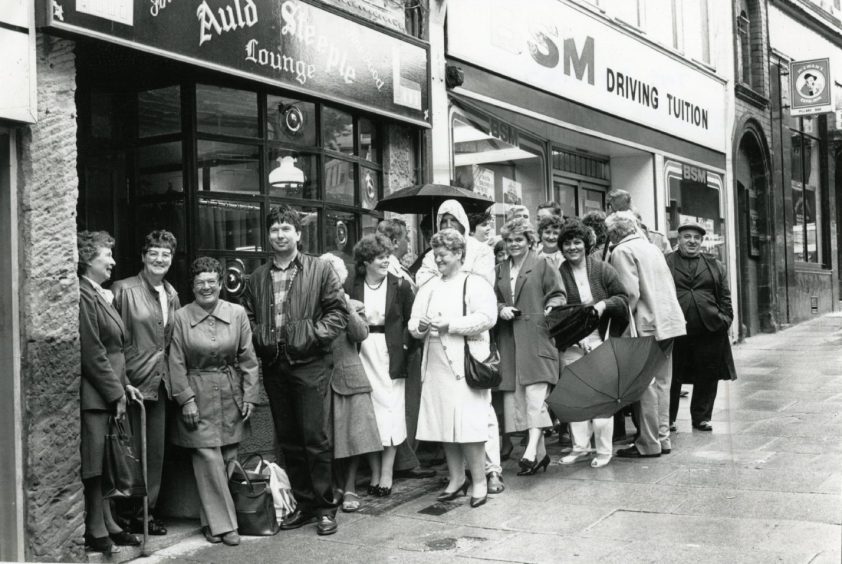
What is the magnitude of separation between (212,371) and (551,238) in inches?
124

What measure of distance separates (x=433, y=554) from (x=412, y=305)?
200 cm

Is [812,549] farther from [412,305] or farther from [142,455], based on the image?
[142,455]

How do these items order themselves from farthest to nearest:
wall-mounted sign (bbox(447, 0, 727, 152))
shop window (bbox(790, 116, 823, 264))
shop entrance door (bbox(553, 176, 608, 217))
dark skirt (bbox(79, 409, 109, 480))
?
shop window (bbox(790, 116, 823, 264))
shop entrance door (bbox(553, 176, 608, 217))
wall-mounted sign (bbox(447, 0, 727, 152))
dark skirt (bbox(79, 409, 109, 480))

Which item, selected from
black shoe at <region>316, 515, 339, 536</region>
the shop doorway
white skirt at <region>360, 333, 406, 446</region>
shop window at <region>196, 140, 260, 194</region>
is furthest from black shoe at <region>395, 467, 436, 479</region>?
the shop doorway

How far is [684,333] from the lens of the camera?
25.3 ft

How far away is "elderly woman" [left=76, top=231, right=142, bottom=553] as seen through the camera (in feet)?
17.2

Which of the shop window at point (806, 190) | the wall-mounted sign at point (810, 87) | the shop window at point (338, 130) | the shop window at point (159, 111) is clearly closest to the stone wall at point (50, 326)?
the shop window at point (159, 111)

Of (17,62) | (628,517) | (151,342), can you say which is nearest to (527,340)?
(628,517)

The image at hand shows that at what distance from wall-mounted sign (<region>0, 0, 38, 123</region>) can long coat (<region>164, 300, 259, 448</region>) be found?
147 cm

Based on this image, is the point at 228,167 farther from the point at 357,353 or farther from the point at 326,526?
the point at 326,526

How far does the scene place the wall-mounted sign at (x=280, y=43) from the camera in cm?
569

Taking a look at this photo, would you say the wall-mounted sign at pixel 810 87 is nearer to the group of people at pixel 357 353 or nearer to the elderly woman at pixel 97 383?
the group of people at pixel 357 353

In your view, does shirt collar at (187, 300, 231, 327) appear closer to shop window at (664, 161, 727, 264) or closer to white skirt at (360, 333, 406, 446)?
white skirt at (360, 333, 406, 446)

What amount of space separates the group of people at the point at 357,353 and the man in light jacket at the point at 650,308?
0.01 m
